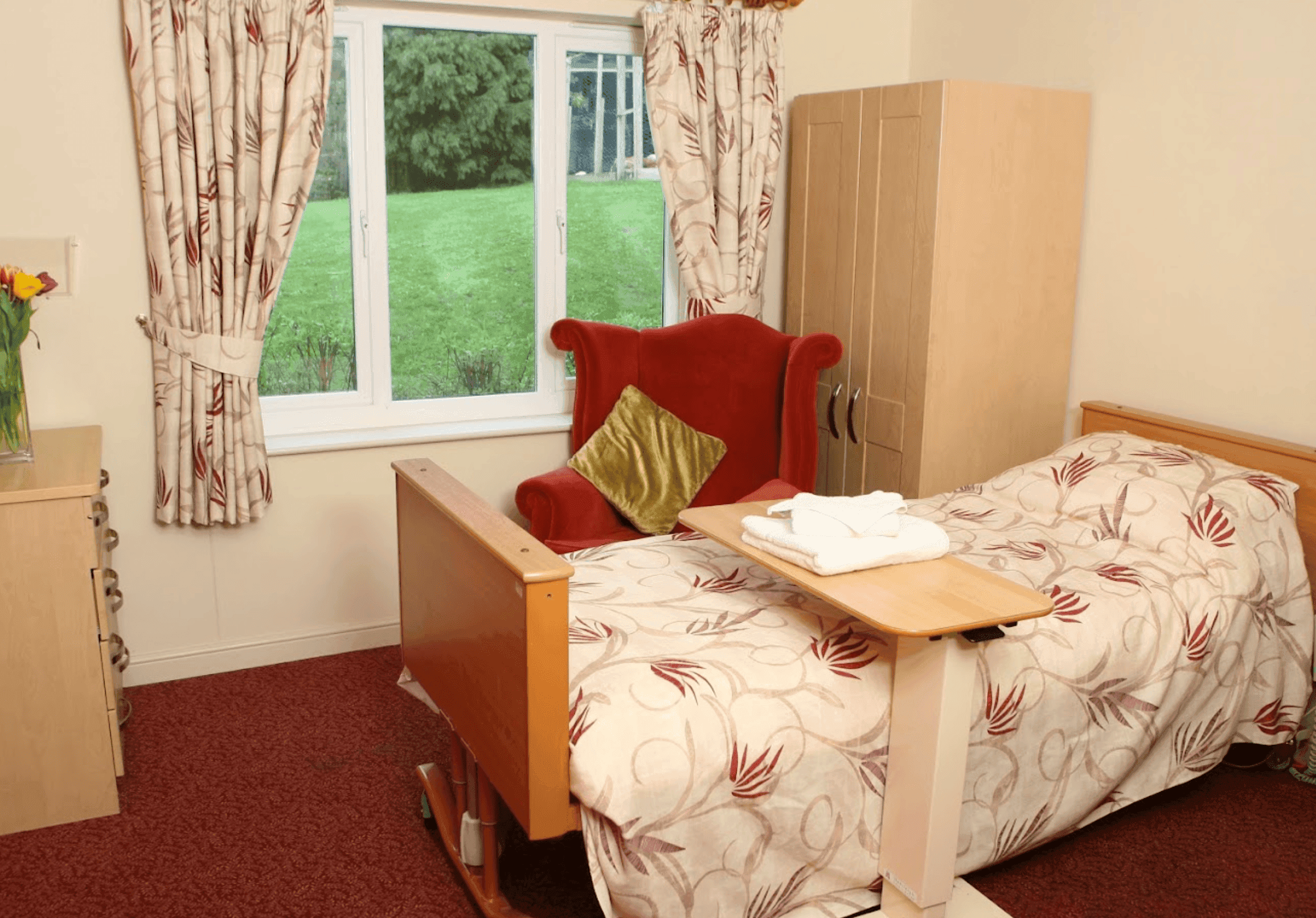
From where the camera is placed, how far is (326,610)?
11.7 ft

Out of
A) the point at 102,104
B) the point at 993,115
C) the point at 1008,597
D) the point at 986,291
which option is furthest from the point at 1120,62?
the point at 102,104

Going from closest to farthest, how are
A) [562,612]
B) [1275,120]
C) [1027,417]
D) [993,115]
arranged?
[562,612] → [1275,120] → [993,115] → [1027,417]

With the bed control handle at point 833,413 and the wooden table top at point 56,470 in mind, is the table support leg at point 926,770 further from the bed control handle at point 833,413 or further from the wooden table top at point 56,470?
the wooden table top at point 56,470

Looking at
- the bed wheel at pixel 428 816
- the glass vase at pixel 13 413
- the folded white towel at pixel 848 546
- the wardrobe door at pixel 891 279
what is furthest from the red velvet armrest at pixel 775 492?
the glass vase at pixel 13 413

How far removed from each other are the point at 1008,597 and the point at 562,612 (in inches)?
31.6

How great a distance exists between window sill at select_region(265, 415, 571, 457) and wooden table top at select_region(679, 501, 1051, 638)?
1.53 meters

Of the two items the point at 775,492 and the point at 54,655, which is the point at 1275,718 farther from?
the point at 54,655

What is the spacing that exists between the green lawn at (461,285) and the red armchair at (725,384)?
0.36 m

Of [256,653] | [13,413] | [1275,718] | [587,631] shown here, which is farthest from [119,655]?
[1275,718]

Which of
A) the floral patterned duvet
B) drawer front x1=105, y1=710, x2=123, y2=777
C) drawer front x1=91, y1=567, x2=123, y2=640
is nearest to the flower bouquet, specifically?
drawer front x1=91, y1=567, x2=123, y2=640

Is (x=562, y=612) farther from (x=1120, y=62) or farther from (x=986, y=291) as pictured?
(x=1120, y=62)

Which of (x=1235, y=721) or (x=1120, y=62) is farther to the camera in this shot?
(x=1120, y=62)

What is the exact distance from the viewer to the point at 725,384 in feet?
11.7

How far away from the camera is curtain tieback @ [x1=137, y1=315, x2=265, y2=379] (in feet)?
10.3
